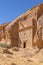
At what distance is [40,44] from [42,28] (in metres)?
3.42

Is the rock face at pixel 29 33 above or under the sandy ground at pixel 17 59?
above

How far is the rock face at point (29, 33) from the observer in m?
28.3

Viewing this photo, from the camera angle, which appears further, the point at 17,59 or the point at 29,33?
the point at 29,33

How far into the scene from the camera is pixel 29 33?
100.0 ft

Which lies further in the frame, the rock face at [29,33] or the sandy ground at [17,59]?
the rock face at [29,33]

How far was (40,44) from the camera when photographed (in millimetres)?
27828

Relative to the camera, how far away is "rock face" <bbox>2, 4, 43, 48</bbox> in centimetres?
2833

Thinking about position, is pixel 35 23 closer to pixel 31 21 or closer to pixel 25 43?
pixel 31 21

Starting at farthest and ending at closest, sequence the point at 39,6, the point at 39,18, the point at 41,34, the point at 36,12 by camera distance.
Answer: the point at 39,6
the point at 36,12
the point at 39,18
the point at 41,34

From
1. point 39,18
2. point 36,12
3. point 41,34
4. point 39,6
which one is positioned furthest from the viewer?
point 39,6

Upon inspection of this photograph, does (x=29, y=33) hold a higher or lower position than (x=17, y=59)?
higher

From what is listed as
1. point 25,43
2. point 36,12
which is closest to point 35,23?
point 36,12

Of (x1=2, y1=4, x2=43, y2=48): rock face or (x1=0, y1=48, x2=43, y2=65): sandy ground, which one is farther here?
(x1=2, y1=4, x2=43, y2=48): rock face

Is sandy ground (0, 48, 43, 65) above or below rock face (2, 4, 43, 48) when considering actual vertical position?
below
